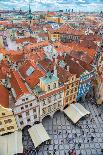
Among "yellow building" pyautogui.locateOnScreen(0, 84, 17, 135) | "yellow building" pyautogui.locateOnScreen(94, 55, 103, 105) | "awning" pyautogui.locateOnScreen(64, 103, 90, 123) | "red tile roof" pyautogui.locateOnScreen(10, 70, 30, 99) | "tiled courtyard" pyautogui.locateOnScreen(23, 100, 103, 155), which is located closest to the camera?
"yellow building" pyautogui.locateOnScreen(0, 84, 17, 135)

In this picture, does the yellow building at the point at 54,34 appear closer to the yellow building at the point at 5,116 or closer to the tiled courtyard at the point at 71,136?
the tiled courtyard at the point at 71,136

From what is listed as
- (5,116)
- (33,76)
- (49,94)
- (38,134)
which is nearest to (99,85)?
(49,94)

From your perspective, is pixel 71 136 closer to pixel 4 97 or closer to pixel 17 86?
pixel 17 86

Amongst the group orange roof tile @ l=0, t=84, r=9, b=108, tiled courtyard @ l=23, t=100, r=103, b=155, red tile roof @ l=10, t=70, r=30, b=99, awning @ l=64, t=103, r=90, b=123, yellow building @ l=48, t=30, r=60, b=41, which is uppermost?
yellow building @ l=48, t=30, r=60, b=41

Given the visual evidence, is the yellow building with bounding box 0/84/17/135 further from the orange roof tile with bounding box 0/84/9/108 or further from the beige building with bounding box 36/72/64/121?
the beige building with bounding box 36/72/64/121

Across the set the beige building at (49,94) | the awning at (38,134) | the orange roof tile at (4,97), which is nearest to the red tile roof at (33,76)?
the beige building at (49,94)

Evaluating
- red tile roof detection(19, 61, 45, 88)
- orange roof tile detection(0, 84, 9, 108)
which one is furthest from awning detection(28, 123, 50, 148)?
red tile roof detection(19, 61, 45, 88)
